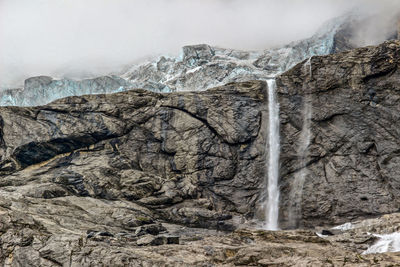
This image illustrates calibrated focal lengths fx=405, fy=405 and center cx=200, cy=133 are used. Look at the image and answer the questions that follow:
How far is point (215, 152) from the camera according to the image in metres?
50.4

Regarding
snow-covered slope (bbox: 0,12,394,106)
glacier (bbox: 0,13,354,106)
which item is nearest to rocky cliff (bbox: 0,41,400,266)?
glacier (bbox: 0,13,354,106)

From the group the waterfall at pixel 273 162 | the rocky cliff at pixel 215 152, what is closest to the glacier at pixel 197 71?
the waterfall at pixel 273 162

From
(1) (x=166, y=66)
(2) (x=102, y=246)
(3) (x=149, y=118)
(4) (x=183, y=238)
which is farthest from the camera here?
(1) (x=166, y=66)

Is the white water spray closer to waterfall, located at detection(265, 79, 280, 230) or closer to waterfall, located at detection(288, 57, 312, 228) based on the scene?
waterfall, located at detection(288, 57, 312, 228)

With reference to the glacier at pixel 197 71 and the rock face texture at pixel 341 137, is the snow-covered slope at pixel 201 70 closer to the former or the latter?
the glacier at pixel 197 71

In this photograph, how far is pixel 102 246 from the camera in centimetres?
2455

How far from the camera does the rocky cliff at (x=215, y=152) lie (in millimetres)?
43781

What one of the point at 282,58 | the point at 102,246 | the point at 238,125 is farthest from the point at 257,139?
the point at 282,58

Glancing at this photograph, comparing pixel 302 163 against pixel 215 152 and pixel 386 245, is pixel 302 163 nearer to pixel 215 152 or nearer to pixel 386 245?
pixel 215 152

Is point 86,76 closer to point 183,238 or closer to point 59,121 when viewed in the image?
point 59,121

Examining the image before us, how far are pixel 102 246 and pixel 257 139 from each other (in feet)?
98.3

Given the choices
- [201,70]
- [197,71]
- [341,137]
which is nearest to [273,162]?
[341,137]

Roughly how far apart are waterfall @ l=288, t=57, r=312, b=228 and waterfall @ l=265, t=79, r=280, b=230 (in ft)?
6.16

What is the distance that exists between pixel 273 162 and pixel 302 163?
11.4 feet
